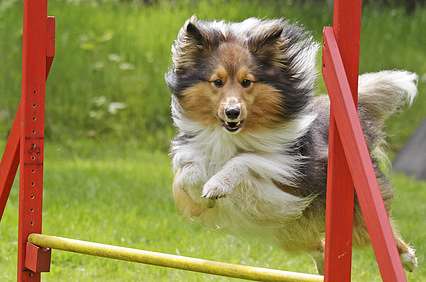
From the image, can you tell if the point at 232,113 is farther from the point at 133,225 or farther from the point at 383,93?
the point at 133,225

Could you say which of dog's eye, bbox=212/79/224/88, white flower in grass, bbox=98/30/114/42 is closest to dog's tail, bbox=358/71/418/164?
dog's eye, bbox=212/79/224/88

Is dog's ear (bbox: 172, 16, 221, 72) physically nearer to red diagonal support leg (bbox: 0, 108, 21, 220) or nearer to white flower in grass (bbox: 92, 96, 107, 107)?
red diagonal support leg (bbox: 0, 108, 21, 220)

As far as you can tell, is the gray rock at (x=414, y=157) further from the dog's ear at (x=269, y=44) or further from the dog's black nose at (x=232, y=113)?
the dog's black nose at (x=232, y=113)

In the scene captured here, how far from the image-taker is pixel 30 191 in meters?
4.85

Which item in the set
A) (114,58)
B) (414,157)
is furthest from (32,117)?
(114,58)

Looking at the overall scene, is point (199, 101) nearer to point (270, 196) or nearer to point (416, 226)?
point (270, 196)

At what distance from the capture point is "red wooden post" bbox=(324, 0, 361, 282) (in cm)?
392

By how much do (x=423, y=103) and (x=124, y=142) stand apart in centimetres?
337

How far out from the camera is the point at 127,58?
39.2 feet

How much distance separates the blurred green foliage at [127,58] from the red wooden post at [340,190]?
707 cm

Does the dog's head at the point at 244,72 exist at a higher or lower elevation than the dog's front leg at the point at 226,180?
higher

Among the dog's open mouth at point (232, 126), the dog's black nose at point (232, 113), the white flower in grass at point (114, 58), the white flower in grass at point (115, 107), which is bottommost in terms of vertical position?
the white flower in grass at point (115, 107)

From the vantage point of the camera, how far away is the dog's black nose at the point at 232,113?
4656 mm

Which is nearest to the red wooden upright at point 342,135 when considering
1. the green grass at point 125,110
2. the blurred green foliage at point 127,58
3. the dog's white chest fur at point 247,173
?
A: the dog's white chest fur at point 247,173
